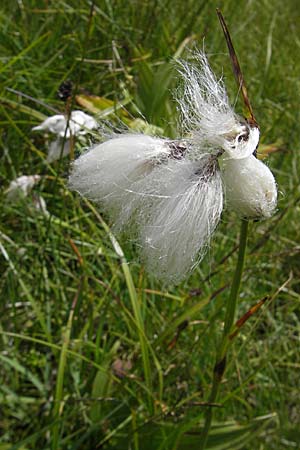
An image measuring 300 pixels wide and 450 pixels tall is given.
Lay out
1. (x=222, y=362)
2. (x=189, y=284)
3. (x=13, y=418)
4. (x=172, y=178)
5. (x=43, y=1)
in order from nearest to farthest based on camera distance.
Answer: (x=172, y=178), (x=222, y=362), (x=13, y=418), (x=189, y=284), (x=43, y=1)

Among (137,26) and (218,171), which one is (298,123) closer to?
(137,26)

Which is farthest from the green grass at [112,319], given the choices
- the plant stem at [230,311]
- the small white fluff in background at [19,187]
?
the plant stem at [230,311]

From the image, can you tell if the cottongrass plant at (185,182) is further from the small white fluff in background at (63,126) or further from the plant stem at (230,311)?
the small white fluff in background at (63,126)

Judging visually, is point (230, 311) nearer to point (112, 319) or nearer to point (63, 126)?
point (112, 319)

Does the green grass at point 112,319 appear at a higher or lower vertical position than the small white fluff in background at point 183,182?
lower

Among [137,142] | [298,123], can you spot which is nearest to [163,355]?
[137,142]

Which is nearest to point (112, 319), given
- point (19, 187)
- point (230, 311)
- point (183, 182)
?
point (19, 187)
